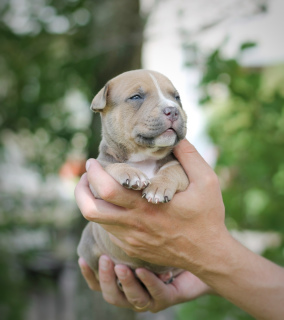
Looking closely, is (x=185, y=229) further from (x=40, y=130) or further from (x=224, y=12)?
(x=40, y=130)

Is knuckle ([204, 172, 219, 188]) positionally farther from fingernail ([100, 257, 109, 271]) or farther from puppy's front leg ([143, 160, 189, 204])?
fingernail ([100, 257, 109, 271])

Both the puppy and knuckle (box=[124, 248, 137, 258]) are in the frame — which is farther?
knuckle (box=[124, 248, 137, 258])

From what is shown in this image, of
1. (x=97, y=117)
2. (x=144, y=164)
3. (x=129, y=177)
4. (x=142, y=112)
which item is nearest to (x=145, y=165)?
(x=144, y=164)

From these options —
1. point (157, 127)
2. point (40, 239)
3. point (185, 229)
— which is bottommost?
point (40, 239)

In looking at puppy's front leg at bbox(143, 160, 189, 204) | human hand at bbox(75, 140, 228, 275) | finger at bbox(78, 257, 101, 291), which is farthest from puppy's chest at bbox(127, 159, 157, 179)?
finger at bbox(78, 257, 101, 291)

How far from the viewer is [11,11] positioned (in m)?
6.66

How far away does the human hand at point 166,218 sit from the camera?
2.46 meters

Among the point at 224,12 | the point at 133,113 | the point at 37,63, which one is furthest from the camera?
the point at 37,63

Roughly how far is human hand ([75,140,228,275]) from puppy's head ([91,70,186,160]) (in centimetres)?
26

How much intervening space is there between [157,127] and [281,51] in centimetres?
683

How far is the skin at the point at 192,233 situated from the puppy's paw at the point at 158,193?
68 millimetres

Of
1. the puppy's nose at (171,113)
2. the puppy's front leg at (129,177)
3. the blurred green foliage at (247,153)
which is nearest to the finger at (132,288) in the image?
the puppy's front leg at (129,177)

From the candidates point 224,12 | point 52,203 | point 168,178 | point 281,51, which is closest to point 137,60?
point 224,12

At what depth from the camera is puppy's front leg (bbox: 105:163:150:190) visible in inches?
94.4
